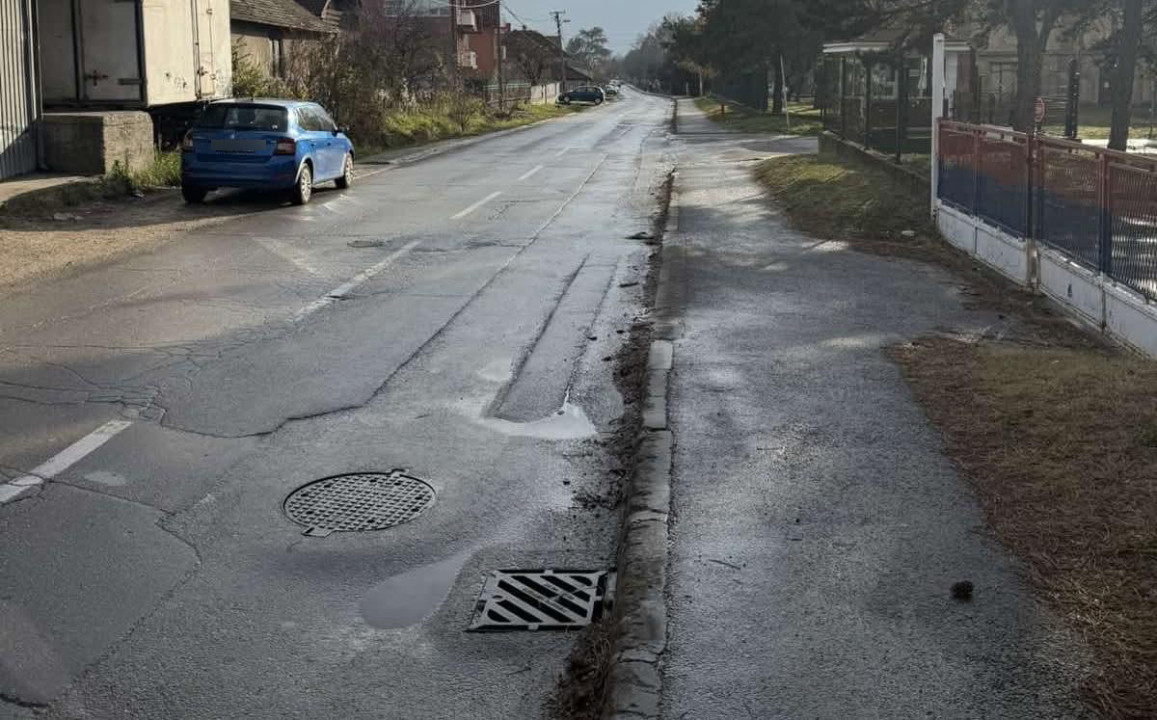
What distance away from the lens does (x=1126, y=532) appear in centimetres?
541

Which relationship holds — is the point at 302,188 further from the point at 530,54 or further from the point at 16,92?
the point at 530,54

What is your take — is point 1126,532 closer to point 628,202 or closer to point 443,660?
point 443,660

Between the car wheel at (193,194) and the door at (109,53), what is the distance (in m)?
3.81

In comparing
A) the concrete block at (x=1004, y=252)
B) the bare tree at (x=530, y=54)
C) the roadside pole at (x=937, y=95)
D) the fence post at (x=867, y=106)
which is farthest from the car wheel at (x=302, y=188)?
the bare tree at (x=530, y=54)

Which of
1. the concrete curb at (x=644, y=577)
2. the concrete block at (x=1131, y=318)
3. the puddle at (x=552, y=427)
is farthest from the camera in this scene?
the concrete block at (x=1131, y=318)

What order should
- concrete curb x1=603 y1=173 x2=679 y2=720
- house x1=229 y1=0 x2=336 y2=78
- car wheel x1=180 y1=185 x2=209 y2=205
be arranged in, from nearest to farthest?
concrete curb x1=603 y1=173 x2=679 y2=720
car wheel x1=180 y1=185 x2=209 y2=205
house x1=229 y1=0 x2=336 y2=78

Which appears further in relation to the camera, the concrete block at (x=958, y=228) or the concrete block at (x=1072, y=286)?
the concrete block at (x=958, y=228)

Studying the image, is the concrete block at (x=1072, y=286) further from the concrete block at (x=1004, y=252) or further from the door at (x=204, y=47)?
the door at (x=204, y=47)

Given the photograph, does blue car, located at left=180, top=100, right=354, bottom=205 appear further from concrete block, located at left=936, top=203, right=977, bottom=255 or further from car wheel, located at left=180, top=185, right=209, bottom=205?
concrete block, located at left=936, top=203, right=977, bottom=255

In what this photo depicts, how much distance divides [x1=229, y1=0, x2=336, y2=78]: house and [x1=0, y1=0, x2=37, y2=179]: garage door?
12.4m

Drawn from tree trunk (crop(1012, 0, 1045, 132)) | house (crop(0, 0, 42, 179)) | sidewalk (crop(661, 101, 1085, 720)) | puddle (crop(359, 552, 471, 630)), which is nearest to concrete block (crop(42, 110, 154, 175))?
house (crop(0, 0, 42, 179))

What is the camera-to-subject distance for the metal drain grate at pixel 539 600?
505 centimetres

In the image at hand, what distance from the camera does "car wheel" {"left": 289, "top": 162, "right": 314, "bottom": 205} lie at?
20234 millimetres

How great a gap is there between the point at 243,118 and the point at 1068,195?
41.5 feet
